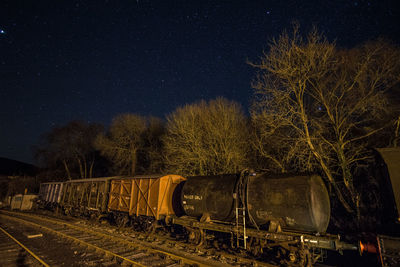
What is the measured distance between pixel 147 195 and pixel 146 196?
0.40 ft

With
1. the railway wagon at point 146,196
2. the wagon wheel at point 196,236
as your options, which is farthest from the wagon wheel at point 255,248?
the railway wagon at point 146,196

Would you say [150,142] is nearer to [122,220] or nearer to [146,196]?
[122,220]

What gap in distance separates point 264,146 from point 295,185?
415 inches

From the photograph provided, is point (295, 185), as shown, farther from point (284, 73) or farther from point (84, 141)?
point (84, 141)

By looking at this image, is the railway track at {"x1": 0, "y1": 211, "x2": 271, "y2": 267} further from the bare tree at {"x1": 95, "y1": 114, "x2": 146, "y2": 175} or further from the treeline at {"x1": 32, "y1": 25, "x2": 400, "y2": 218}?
the bare tree at {"x1": 95, "y1": 114, "x2": 146, "y2": 175}

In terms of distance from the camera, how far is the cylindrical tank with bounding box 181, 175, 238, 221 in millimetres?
8820

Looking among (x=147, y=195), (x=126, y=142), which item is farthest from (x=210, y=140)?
(x=126, y=142)

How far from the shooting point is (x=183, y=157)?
67.2 feet


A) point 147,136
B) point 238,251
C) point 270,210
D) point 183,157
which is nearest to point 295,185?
point 270,210

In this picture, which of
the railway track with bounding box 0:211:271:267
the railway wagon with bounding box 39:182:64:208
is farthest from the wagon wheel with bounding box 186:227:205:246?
the railway wagon with bounding box 39:182:64:208

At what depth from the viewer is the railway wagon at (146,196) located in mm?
12130

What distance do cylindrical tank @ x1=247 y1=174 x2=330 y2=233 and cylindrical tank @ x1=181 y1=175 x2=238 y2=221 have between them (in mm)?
1044

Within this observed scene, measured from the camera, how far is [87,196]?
18.1 m

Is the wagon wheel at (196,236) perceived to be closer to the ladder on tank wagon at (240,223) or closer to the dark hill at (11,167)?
the ladder on tank wagon at (240,223)
